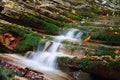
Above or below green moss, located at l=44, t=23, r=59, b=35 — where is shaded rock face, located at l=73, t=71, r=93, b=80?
below

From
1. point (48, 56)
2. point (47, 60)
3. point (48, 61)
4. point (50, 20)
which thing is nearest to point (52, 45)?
point (48, 56)

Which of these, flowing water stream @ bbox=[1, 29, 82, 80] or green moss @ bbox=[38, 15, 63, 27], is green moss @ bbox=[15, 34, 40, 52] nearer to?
flowing water stream @ bbox=[1, 29, 82, 80]

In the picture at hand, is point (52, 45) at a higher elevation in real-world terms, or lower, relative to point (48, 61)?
higher

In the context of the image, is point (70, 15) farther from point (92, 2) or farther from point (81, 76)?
point (81, 76)

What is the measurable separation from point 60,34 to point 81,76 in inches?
477

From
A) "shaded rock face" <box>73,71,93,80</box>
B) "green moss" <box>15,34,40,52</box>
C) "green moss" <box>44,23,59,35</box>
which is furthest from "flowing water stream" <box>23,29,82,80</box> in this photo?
"green moss" <box>44,23,59,35</box>

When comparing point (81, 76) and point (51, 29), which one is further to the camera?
point (51, 29)

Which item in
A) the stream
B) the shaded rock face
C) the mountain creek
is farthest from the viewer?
the stream

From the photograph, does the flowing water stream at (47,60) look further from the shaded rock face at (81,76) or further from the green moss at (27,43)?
the green moss at (27,43)

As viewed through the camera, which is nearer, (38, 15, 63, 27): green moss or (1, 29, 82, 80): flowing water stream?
(1, 29, 82, 80): flowing water stream

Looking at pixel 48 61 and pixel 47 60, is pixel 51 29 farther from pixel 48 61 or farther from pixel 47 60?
pixel 48 61

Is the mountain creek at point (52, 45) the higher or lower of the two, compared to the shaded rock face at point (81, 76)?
higher

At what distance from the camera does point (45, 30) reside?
119 feet

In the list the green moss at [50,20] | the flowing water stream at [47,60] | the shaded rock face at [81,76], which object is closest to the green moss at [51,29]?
the green moss at [50,20]
